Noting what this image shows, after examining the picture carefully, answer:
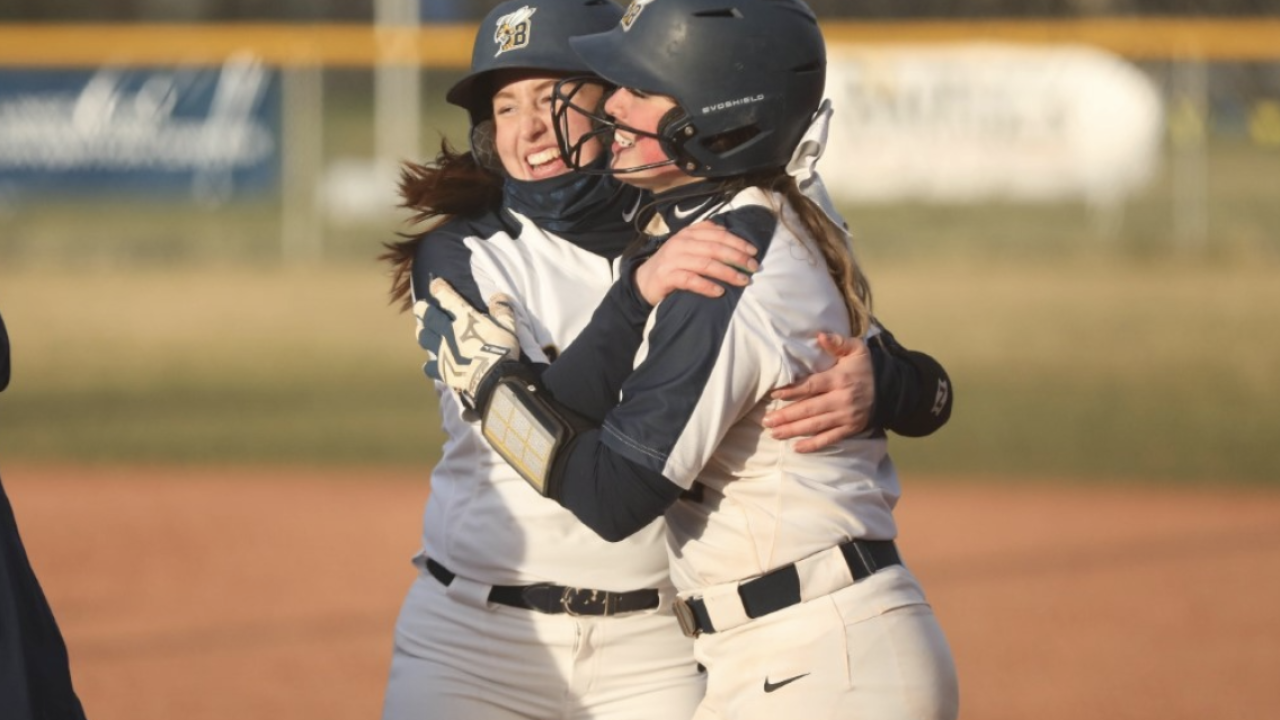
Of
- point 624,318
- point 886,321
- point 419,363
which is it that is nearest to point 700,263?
point 624,318

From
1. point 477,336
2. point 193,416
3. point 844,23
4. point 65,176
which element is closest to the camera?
point 477,336

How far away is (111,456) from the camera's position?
10.7m

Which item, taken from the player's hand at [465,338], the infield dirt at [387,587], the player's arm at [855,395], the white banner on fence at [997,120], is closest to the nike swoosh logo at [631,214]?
the player's hand at [465,338]

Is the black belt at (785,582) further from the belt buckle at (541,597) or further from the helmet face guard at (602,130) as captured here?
the helmet face guard at (602,130)

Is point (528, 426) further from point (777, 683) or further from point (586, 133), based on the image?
point (586, 133)

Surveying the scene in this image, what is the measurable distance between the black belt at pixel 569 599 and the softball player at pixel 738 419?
304 mm

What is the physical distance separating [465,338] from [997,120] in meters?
14.4

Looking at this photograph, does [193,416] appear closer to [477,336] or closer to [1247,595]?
[1247,595]

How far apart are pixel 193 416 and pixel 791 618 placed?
10.3 metres

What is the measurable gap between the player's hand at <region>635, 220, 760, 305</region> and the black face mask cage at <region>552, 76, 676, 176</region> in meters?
0.18

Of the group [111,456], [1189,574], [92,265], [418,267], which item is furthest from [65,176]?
[418,267]

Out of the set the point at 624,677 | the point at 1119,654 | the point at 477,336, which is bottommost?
the point at 1119,654

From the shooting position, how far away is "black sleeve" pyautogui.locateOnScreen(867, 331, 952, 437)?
265 cm

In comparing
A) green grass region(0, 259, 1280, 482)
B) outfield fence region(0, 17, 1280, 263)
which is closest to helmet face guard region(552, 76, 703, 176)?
green grass region(0, 259, 1280, 482)
